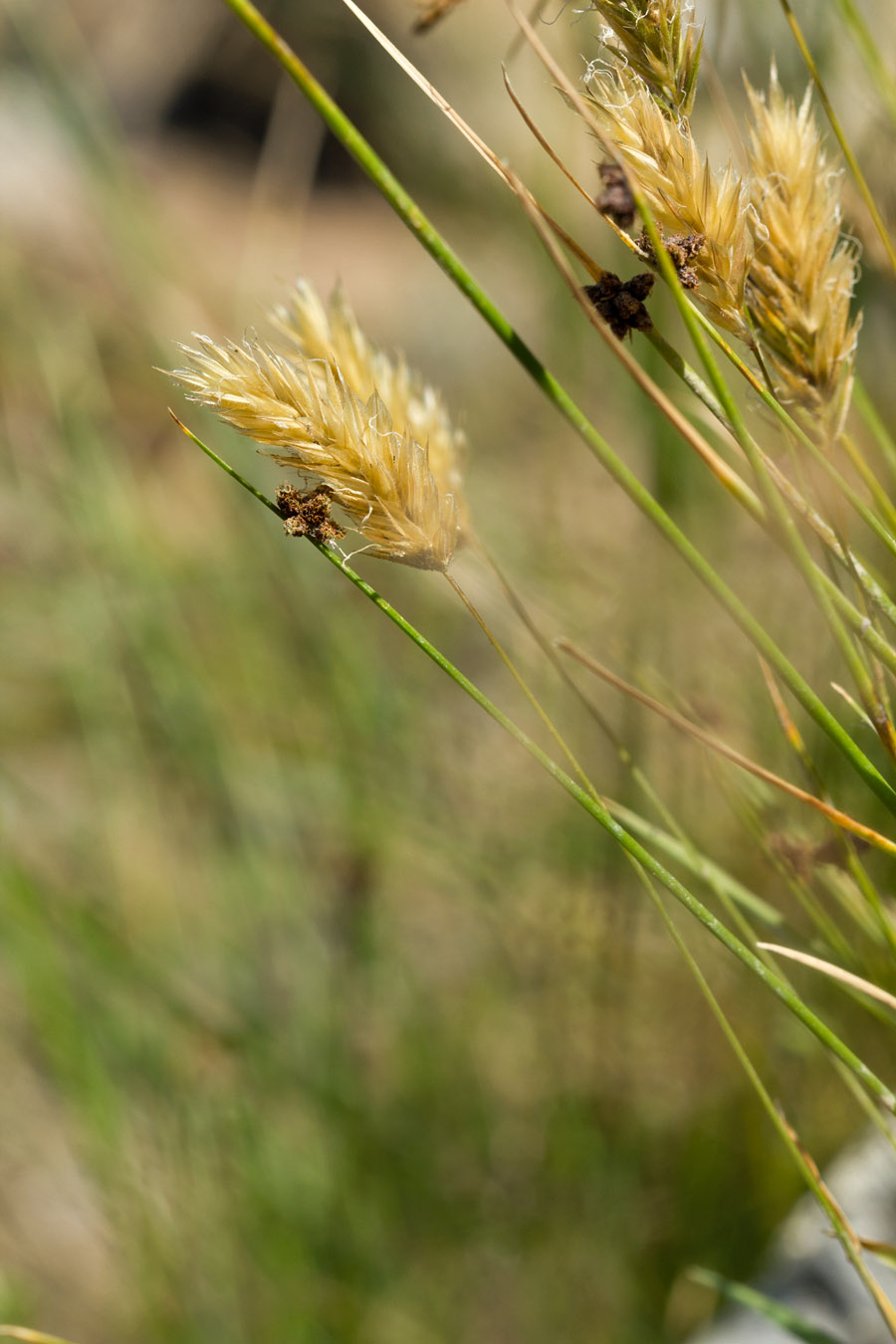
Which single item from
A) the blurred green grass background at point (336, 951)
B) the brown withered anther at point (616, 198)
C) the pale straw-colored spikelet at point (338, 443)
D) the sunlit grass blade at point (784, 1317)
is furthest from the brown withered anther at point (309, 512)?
the sunlit grass blade at point (784, 1317)

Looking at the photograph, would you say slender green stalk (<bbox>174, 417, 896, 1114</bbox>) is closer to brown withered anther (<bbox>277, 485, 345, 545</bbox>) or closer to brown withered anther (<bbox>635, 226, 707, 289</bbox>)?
brown withered anther (<bbox>277, 485, 345, 545</bbox>)

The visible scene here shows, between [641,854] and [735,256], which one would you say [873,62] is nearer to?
[735,256]

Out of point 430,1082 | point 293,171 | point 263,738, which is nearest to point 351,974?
point 430,1082

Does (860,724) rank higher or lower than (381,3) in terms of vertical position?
lower

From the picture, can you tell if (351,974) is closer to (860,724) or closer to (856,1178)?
(856,1178)

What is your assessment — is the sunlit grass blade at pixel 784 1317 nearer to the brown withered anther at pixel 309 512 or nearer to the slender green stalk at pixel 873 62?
the brown withered anther at pixel 309 512

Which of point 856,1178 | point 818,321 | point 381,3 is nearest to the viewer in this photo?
point 818,321
